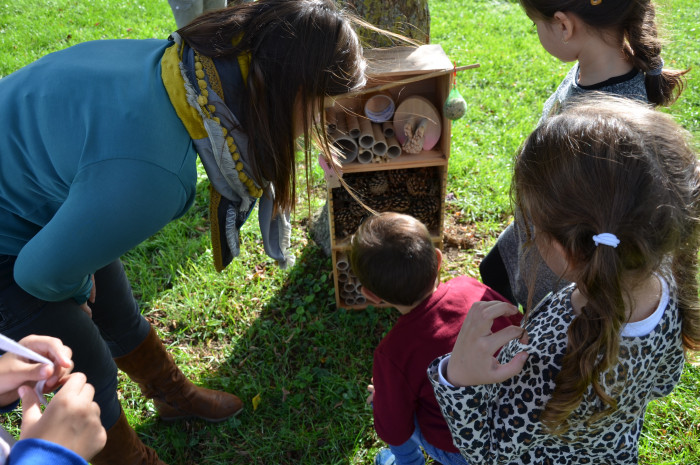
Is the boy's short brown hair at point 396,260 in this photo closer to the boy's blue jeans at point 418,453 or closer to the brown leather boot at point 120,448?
the boy's blue jeans at point 418,453

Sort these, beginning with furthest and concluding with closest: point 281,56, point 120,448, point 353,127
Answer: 1. point 353,127
2. point 120,448
3. point 281,56

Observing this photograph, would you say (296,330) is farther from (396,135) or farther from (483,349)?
(483,349)

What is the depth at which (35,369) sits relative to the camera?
1.24 meters

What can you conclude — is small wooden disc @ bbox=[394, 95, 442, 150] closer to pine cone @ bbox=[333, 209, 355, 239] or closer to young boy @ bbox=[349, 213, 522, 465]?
pine cone @ bbox=[333, 209, 355, 239]

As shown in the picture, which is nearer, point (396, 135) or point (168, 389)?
point (168, 389)

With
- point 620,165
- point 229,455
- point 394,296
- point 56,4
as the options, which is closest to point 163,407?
point 229,455

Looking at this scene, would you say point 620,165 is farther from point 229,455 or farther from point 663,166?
point 229,455

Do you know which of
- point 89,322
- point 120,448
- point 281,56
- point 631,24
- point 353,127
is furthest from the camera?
point 353,127

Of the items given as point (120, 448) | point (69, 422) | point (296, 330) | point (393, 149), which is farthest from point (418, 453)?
point (393, 149)

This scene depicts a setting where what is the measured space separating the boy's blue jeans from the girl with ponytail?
0.67m

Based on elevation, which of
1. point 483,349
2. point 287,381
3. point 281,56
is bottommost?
point 287,381

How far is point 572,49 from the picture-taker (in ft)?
6.61

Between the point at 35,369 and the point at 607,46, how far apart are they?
213 cm

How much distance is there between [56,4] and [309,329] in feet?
24.5
